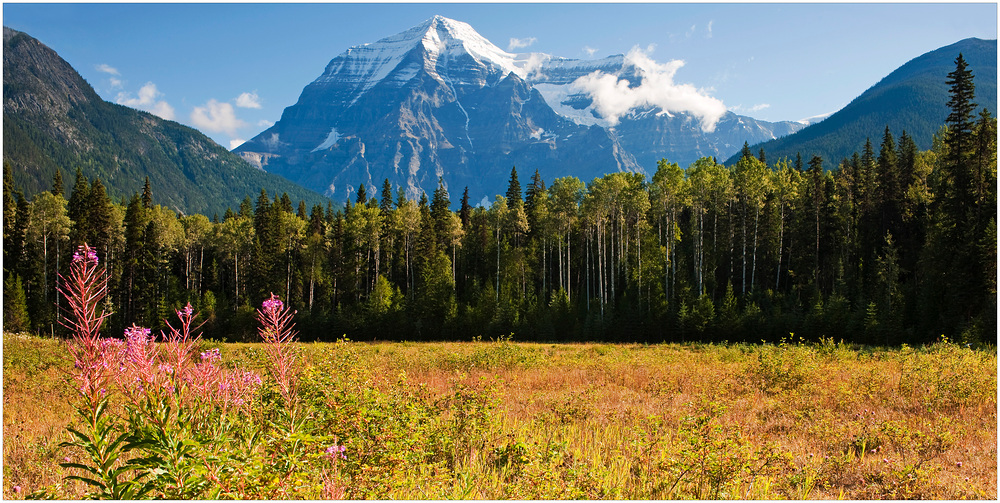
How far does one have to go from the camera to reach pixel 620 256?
48594 millimetres

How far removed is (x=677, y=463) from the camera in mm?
6961

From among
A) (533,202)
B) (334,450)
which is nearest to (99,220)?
(533,202)

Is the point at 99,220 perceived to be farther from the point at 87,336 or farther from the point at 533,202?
the point at 87,336

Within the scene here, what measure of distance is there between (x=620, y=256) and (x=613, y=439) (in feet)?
132

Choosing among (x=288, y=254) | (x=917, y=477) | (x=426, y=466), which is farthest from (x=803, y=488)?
(x=288, y=254)

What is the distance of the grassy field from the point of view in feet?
21.0

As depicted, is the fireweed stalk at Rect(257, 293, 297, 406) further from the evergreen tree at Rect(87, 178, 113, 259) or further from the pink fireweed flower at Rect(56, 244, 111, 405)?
the evergreen tree at Rect(87, 178, 113, 259)

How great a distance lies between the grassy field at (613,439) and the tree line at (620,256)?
62.8ft

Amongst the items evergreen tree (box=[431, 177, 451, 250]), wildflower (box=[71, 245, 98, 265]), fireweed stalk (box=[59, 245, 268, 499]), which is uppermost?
evergreen tree (box=[431, 177, 451, 250])

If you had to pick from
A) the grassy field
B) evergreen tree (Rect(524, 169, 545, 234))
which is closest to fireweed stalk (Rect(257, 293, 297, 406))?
the grassy field

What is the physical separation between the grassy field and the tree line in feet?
62.8

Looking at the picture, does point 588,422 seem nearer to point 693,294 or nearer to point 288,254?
point 693,294

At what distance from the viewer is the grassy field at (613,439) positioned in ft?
21.0

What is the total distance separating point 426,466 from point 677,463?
3372 mm
